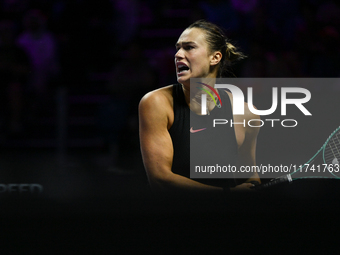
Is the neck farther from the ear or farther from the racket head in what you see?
the racket head

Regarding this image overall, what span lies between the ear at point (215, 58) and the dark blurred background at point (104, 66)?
101 cm

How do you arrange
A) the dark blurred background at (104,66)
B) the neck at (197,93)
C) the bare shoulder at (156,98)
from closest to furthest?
the bare shoulder at (156,98) → the neck at (197,93) → the dark blurred background at (104,66)

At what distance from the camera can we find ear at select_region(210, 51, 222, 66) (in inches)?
65.7

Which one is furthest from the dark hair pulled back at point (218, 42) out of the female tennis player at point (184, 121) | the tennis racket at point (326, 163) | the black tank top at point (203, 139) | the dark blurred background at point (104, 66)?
the dark blurred background at point (104, 66)

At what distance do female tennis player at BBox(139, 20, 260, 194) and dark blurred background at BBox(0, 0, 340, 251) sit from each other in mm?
862

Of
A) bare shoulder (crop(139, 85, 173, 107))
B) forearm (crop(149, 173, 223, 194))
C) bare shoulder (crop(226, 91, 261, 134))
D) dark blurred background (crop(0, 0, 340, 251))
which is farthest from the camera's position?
dark blurred background (crop(0, 0, 340, 251))

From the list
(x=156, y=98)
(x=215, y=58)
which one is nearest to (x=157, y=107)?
(x=156, y=98)

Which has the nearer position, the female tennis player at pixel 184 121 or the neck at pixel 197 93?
the female tennis player at pixel 184 121

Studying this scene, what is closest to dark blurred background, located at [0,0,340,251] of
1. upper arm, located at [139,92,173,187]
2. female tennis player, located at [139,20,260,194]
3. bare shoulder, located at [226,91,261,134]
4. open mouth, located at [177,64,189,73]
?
bare shoulder, located at [226,91,261,134]

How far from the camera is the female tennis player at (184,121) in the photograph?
1.53 metres

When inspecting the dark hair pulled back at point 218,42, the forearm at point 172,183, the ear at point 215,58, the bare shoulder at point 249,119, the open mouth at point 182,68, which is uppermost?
the dark hair pulled back at point 218,42

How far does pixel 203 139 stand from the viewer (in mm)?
1676

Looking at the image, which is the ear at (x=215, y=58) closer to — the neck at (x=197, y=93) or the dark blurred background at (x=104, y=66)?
the neck at (x=197, y=93)

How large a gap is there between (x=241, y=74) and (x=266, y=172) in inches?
34.3
